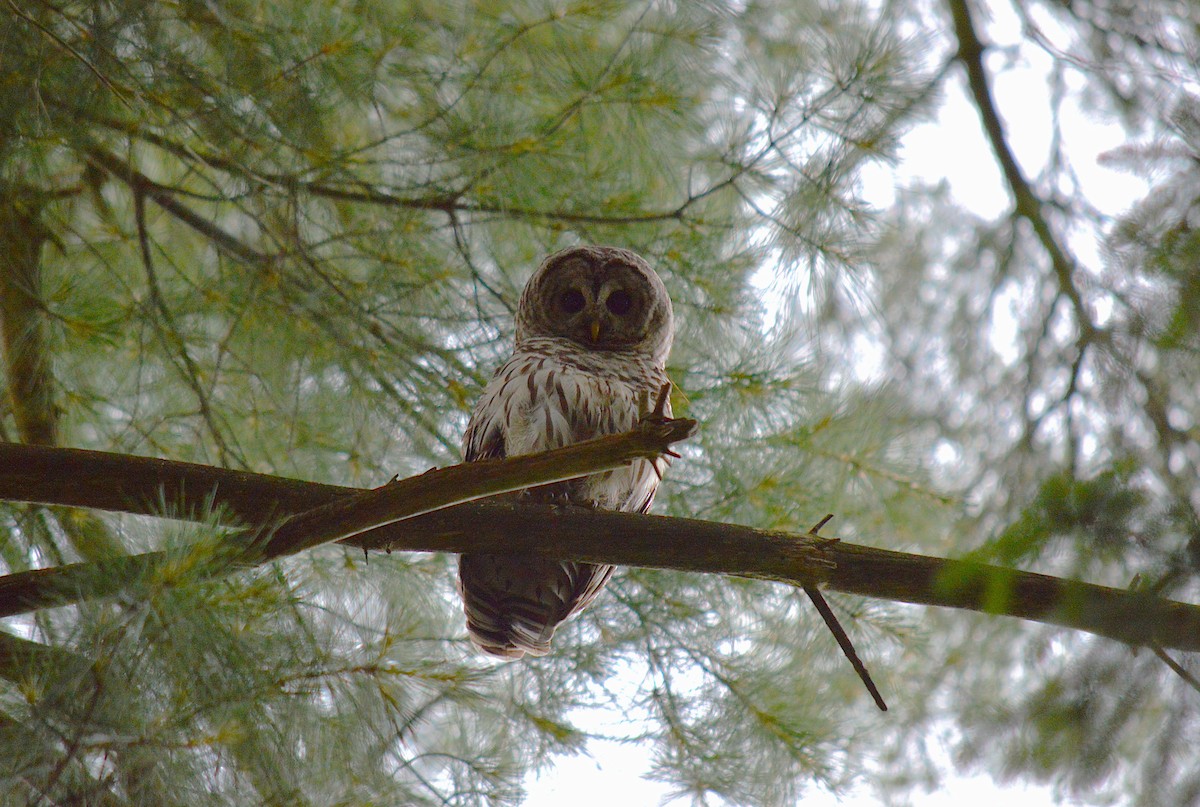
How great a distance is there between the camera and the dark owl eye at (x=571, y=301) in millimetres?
2709

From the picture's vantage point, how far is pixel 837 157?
7.50ft

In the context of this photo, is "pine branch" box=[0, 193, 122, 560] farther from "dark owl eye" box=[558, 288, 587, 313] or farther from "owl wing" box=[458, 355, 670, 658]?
"dark owl eye" box=[558, 288, 587, 313]

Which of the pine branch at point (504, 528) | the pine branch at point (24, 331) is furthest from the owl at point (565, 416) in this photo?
the pine branch at point (24, 331)

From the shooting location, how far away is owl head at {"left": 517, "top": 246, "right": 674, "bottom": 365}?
→ 2.69 m

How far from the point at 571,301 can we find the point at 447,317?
1.09ft

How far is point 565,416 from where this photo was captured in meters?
2.35

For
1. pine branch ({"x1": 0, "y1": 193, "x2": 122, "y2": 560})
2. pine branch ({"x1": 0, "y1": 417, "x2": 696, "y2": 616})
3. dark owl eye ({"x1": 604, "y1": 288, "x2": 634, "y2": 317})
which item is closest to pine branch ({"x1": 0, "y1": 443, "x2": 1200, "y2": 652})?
pine branch ({"x1": 0, "y1": 417, "x2": 696, "y2": 616})

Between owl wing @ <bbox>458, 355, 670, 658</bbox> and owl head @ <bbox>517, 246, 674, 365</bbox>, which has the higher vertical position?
owl head @ <bbox>517, 246, 674, 365</bbox>

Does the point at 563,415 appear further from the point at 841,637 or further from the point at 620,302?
the point at 841,637

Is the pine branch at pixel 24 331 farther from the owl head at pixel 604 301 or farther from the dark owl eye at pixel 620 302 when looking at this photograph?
the dark owl eye at pixel 620 302

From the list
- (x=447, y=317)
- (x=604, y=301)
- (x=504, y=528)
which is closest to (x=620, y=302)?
(x=604, y=301)

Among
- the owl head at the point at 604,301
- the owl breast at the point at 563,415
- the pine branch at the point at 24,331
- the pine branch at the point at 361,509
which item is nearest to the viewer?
the pine branch at the point at 361,509

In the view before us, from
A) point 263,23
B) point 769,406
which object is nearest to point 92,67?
point 263,23

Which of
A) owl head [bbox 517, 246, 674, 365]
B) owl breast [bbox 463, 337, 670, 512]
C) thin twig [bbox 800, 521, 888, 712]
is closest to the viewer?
thin twig [bbox 800, 521, 888, 712]
